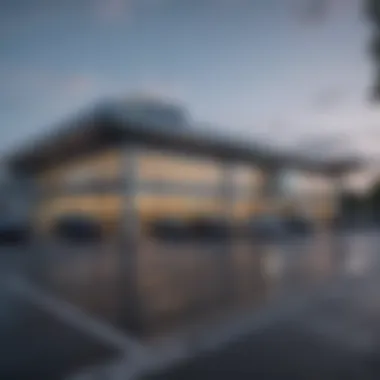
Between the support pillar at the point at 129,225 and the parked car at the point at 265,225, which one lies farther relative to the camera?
the support pillar at the point at 129,225

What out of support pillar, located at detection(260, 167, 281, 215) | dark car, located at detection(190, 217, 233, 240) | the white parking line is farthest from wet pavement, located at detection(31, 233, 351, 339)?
support pillar, located at detection(260, 167, 281, 215)

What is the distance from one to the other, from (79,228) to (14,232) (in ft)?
9.35

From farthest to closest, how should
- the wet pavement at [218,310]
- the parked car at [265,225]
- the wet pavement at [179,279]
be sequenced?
1. the parked car at [265,225]
2. the wet pavement at [179,279]
3. the wet pavement at [218,310]

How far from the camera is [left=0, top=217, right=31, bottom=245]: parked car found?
9406mm

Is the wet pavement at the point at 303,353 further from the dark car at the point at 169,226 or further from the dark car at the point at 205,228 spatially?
the dark car at the point at 169,226

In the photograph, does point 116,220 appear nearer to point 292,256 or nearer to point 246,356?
point 292,256

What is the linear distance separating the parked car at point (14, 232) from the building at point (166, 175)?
5.81 ft

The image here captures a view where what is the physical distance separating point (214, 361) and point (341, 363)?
82 centimetres

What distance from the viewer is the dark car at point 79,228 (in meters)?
7.11

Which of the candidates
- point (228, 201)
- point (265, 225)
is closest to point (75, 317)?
point (228, 201)

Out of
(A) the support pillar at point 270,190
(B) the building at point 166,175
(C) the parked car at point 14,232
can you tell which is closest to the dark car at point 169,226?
(B) the building at point 166,175

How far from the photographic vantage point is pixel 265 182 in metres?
4.92

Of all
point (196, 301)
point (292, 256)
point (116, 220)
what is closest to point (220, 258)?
point (292, 256)

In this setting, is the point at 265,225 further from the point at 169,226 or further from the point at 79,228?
the point at 79,228
